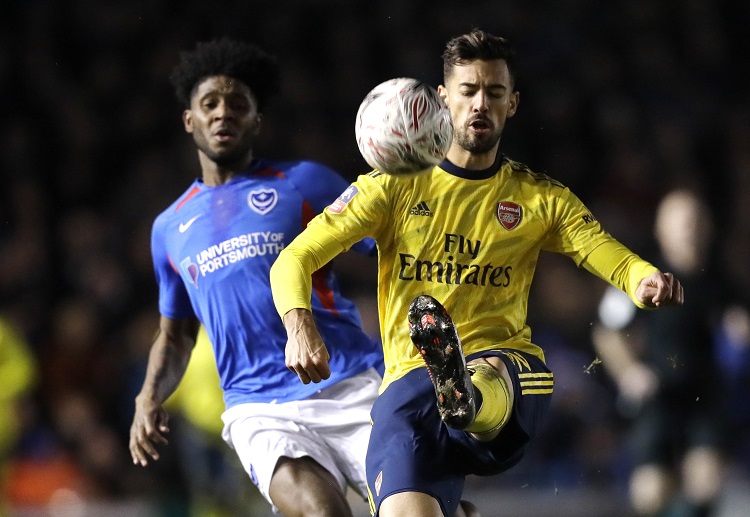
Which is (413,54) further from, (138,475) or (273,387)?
(273,387)

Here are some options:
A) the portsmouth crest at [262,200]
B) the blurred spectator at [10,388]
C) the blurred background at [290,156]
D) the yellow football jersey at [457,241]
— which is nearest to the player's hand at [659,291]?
the yellow football jersey at [457,241]

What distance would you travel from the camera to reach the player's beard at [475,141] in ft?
14.5

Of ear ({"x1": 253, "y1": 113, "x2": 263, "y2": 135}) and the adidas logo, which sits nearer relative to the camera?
the adidas logo

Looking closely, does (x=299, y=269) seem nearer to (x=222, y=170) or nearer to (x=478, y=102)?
(x=478, y=102)

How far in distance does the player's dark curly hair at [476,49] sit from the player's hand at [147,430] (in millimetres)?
2014

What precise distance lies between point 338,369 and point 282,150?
21.6ft

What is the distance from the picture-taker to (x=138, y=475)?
10523mm

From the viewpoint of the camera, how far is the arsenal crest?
4.43 meters

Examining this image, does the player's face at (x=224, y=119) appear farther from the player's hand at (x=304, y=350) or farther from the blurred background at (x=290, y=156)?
the blurred background at (x=290, y=156)

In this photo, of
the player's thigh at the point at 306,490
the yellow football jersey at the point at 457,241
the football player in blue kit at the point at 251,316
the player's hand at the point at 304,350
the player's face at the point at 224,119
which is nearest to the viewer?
the player's hand at the point at 304,350

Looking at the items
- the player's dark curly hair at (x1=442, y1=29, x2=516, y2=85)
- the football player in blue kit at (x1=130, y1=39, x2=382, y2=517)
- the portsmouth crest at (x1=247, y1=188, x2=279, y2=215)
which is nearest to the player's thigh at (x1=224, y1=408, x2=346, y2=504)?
the football player in blue kit at (x1=130, y1=39, x2=382, y2=517)

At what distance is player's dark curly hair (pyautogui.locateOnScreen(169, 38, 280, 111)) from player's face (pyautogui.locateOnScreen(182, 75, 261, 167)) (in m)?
0.06

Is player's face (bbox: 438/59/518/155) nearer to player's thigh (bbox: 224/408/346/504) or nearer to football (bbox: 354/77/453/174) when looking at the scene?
football (bbox: 354/77/453/174)

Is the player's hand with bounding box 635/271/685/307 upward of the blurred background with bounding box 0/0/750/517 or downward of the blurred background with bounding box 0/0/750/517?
upward
